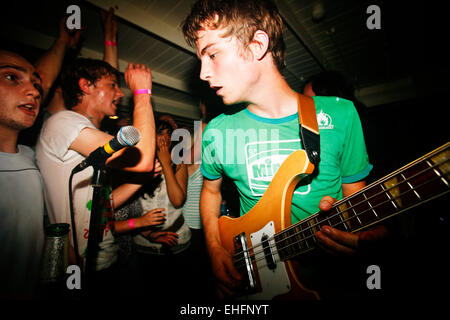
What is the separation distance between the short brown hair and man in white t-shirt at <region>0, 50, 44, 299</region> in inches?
53.9

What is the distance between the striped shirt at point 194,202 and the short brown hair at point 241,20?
191cm

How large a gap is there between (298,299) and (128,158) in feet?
5.39

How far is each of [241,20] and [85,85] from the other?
1.83 m

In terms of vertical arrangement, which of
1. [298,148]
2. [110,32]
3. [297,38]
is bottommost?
[298,148]

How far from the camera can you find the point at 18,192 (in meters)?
1.25

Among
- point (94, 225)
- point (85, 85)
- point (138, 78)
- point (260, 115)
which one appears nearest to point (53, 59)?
point (85, 85)

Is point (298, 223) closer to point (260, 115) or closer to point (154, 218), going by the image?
point (260, 115)

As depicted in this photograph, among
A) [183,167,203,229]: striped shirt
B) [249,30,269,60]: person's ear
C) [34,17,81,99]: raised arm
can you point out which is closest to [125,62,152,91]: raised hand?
[34,17,81,99]: raised arm

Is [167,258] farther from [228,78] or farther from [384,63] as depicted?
[384,63]

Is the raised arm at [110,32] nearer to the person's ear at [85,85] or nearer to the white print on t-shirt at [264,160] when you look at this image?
the person's ear at [85,85]

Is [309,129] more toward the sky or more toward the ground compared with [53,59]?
more toward the ground

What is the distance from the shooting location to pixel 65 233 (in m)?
1.04

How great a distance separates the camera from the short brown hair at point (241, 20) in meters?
1.30
